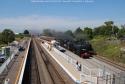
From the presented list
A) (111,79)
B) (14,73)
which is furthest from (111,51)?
(111,79)

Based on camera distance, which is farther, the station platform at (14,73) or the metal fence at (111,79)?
the station platform at (14,73)

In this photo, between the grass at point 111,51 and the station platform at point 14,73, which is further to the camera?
the grass at point 111,51

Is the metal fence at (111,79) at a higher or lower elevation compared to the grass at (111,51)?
higher

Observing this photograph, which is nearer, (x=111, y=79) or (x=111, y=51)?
(x=111, y=79)

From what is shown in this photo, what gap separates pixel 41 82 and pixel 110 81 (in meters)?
9.91

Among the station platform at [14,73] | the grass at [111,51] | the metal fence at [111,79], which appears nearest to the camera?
the metal fence at [111,79]

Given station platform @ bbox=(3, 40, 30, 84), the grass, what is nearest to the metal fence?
station platform @ bbox=(3, 40, 30, 84)

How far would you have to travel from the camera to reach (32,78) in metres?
33.8

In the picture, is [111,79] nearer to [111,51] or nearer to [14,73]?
[14,73]

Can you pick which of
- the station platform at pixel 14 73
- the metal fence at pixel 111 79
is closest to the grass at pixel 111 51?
the station platform at pixel 14 73

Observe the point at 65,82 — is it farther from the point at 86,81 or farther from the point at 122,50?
the point at 122,50

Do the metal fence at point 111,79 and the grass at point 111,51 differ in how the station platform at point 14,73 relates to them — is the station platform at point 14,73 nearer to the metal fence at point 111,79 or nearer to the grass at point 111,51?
the metal fence at point 111,79

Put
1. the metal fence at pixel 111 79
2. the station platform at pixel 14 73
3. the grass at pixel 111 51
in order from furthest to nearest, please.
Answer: the grass at pixel 111 51
the station platform at pixel 14 73
the metal fence at pixel 111 79

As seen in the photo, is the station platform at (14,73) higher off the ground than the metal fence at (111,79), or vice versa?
Answer: the metal fence at (111,79)
